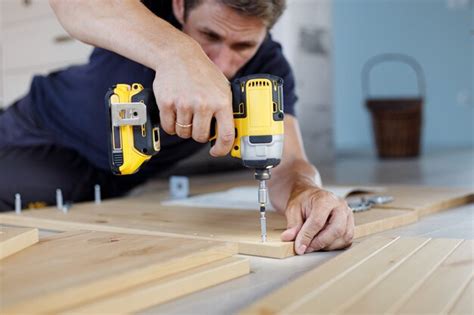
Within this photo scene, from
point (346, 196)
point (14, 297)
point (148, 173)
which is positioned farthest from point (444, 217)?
point (14, 297)

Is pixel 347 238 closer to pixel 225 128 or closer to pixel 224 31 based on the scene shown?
pixel 225 128

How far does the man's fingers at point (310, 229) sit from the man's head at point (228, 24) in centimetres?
61

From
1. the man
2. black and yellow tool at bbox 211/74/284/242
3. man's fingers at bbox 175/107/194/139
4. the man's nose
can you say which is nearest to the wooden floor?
the man

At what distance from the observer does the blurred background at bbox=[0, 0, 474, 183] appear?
4414mm

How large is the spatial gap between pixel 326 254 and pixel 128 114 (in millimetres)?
580

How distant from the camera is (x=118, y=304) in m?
0.95

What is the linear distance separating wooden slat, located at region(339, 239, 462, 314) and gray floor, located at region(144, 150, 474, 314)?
0.21 metres

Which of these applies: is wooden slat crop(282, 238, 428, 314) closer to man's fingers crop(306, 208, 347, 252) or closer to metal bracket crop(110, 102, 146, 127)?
man's fingers crop(306, 208, 347, 252)

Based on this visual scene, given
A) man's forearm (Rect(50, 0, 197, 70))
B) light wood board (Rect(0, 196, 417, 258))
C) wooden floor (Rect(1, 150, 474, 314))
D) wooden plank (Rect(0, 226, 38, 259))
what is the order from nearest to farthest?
wooden floor (Rect(1, 150, 474, 314)), wooden plank (Rect(0, 226, 38, 259)), man's forearm (Rect(50, 0, 197, 70)), light wood board (Rect(0, 196, 417, 258))

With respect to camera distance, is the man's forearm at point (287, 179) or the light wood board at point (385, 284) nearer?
the light wood board at point (385, 284)

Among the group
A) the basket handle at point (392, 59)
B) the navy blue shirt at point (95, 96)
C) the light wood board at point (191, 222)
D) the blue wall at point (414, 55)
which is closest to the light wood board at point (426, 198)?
the light wood board at point (191, 222)

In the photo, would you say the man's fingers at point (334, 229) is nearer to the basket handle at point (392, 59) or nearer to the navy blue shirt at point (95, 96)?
the navy blue shirt at point (95, 96)

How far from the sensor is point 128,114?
53.2 inches

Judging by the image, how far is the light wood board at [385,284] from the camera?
92cm
